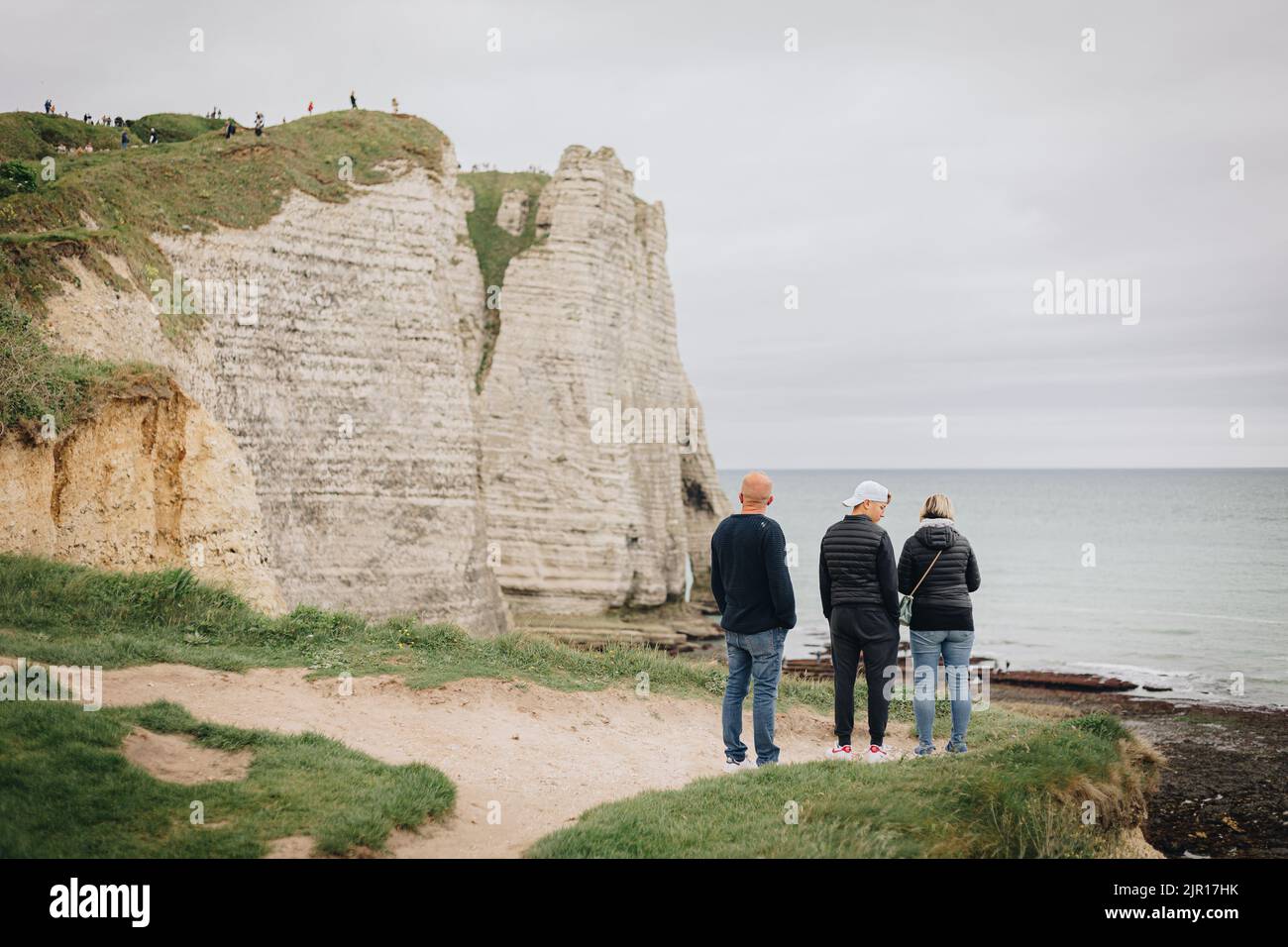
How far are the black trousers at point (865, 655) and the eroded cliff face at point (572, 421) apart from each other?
28.8m

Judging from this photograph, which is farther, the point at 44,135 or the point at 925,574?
the point at 44,135

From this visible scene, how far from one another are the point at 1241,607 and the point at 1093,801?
142 feet

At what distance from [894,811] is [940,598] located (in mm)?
2709

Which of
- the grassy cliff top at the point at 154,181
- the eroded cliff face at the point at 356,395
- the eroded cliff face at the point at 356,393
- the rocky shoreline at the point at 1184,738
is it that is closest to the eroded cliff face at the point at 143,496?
the eroded cliff face at the point at 356,395

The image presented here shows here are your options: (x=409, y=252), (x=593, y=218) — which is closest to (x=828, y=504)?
(x=593, y=218)

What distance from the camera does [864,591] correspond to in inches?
372

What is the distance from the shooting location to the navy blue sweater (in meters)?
8.80

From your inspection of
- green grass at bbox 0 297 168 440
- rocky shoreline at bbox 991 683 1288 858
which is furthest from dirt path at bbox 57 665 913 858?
green grass at bbox 0 297 168 440

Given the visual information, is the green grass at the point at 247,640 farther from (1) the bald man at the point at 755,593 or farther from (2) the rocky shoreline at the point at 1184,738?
(2) the rocky shoreline at the point at 1184,738

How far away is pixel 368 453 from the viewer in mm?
25828

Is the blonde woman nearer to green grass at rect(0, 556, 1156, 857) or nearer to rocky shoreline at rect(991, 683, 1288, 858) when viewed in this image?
green grass at rect(0, 556, 1156, 857)

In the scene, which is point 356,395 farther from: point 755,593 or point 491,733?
point 755,593

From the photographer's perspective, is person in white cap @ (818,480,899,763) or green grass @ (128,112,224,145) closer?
person in white cap @ (818,480,899,763)

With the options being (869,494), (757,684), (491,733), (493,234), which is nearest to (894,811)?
(757,684)
